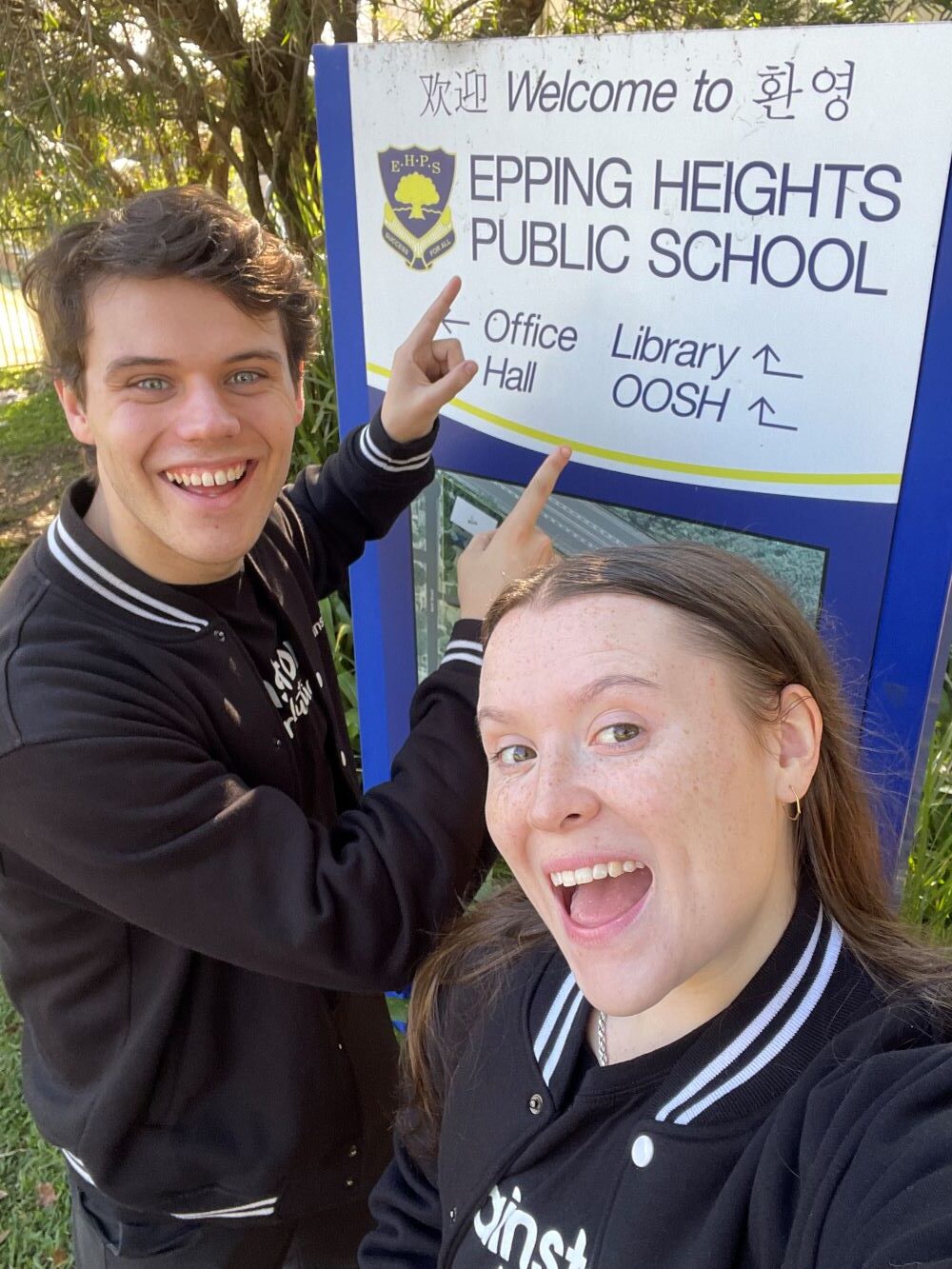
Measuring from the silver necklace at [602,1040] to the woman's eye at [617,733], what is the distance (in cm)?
35

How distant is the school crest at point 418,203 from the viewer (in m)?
1.92

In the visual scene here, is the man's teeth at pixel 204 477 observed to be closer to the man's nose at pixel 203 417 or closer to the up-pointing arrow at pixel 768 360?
the man's nose at pixel 203 417

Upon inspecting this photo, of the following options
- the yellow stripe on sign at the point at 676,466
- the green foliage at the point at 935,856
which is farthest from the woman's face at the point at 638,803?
the green foliage at the point at 935,856

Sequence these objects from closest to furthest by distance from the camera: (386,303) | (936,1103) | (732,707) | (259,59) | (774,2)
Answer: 1. (936,1103)
2. (732,707)
3. (386,303)
4. (774,2)
5. (259,59)

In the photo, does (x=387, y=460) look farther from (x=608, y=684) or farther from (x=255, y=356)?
(x=608, y=684)

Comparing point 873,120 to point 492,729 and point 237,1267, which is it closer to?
point 492,729

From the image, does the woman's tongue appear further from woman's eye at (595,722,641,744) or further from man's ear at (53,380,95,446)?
man's ear at (53,380,95,446)

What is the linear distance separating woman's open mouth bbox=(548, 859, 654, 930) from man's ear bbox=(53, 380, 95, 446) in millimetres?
1036

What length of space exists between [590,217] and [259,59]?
305 cm

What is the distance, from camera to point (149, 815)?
4.42 ft

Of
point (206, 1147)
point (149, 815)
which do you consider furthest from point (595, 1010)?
point (206, 1147)

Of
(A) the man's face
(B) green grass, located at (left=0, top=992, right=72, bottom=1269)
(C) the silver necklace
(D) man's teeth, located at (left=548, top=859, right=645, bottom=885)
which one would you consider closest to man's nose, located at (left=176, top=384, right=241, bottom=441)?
(A) the man's face

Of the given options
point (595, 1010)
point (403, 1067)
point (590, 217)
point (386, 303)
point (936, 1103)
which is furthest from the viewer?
point (386, 303)

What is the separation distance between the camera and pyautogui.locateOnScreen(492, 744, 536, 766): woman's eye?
1210 mm
